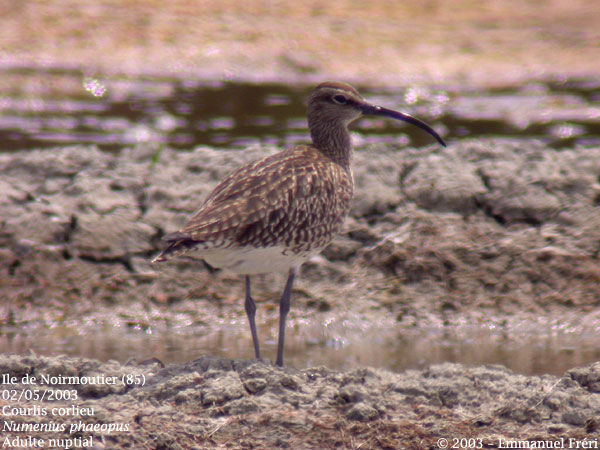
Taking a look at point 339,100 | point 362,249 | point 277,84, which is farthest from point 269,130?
point 339,100

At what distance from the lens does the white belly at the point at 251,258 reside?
21.1ft

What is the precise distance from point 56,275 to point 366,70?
→ 464 inches

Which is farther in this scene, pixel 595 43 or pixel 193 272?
pixel 595 43

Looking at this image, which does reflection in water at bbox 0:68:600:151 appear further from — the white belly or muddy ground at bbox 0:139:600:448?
the white belly

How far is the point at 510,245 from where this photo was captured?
29.6 ft

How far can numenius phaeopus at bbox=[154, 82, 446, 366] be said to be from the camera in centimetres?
630

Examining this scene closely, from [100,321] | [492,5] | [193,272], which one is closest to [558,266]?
[193,272]

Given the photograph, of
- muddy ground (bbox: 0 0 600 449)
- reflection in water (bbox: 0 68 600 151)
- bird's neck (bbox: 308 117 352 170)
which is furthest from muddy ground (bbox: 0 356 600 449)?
reflection in water (bbox: 0 68 600 151)

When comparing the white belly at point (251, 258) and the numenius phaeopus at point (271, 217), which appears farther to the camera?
the white belly at point (251, 258)

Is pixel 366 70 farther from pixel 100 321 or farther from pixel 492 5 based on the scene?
pixel 100 321

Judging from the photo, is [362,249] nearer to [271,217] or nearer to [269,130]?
[271,217]

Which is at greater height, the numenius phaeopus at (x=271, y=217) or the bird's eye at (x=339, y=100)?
the bird's eye at (x=339, y=100)

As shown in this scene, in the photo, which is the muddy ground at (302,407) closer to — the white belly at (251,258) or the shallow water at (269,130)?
the white belly at (251,258)

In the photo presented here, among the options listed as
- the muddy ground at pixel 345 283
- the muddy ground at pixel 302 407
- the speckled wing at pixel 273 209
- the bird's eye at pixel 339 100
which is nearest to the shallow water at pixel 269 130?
the muddy ground at pixel 345 283
